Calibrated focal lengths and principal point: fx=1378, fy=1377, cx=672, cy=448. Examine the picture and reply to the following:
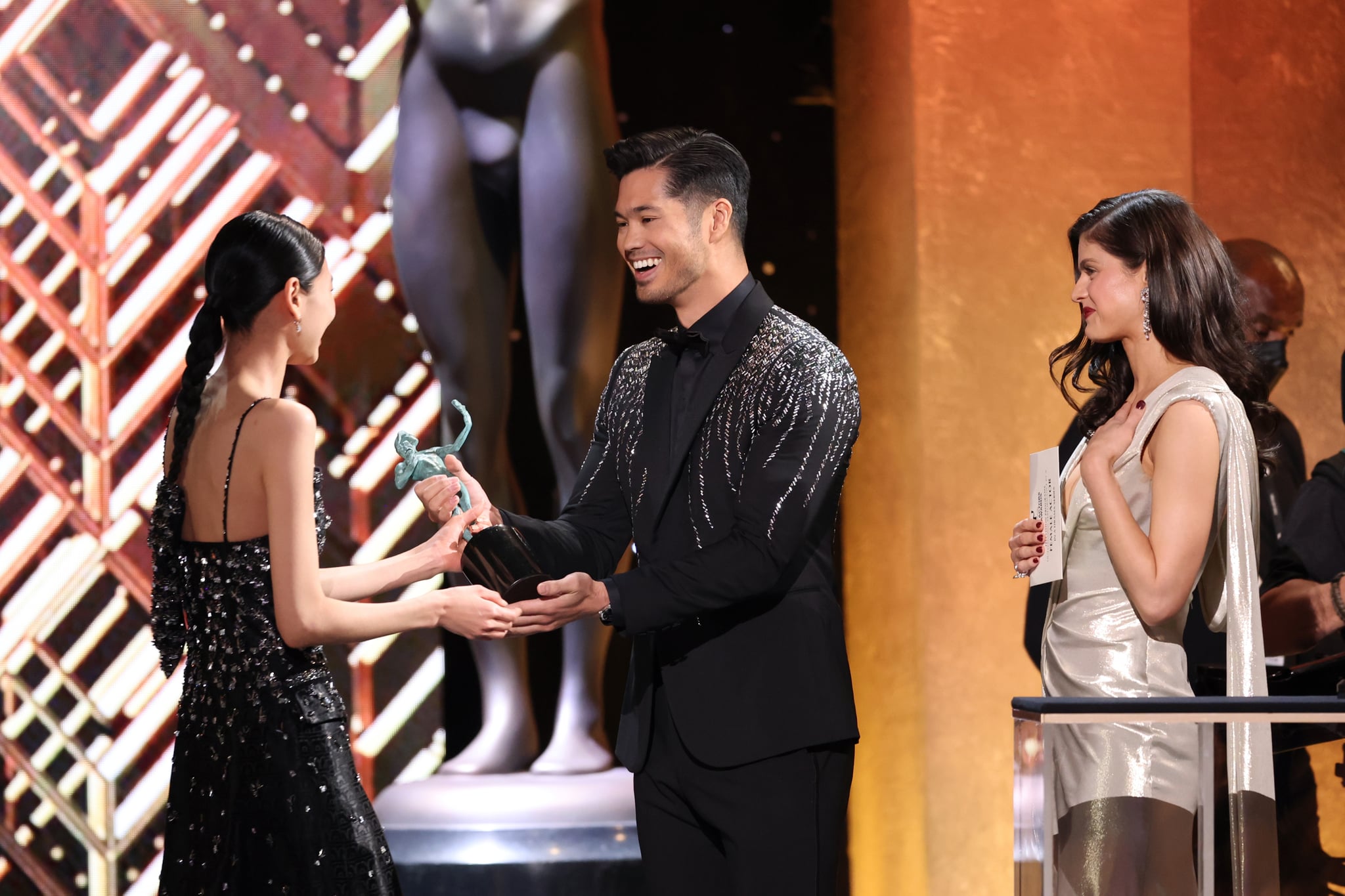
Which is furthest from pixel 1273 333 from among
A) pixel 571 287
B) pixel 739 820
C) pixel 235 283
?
pixel 235 283

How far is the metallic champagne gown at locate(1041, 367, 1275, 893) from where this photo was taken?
58.1 inches

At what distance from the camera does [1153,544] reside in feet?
5.44

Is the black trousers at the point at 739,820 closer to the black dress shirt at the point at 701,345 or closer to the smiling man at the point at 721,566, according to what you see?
the smiling man at the point at 721,566

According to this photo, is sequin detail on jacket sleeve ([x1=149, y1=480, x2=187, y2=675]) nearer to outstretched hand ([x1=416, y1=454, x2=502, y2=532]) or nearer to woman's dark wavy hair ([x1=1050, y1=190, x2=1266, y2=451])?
outstretched hand ([x1=416, y1=454, x2=502, y2=532])

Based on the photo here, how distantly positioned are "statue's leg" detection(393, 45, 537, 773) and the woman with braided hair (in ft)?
3.84

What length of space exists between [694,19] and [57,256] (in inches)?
67.3

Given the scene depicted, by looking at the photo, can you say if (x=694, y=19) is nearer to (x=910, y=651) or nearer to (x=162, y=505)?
(x=910, y=651)

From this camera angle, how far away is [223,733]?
1917mm

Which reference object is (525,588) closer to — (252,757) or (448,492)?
(448,492)

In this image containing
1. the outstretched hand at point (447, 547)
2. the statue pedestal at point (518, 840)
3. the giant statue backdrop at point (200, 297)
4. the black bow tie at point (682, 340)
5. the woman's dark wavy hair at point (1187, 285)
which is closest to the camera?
the woman's dark wavy hair at point (1187, 285)

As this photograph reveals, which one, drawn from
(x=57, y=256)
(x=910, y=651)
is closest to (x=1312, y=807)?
(x=910, y=651)

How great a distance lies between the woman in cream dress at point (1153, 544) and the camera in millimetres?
1452

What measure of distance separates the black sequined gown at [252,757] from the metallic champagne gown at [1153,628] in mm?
968

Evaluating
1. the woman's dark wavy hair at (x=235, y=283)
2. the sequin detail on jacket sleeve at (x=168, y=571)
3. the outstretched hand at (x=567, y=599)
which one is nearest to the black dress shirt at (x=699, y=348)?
the outstretched hand at (x=567, y=599)
